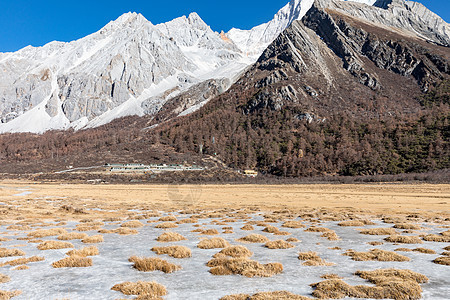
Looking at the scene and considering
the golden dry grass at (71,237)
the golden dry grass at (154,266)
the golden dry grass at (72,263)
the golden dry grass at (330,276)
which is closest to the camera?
the golden dry grass at (330,276)

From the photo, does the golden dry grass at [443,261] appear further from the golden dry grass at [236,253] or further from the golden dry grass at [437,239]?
the golden dry grass at [236,253]

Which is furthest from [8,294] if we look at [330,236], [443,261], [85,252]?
[330,236]

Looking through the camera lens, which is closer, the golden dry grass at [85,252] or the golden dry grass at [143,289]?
the golden dry grass at [143,289]

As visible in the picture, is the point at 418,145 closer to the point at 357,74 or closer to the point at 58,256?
the point at 357,74

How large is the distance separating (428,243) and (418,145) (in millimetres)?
114497

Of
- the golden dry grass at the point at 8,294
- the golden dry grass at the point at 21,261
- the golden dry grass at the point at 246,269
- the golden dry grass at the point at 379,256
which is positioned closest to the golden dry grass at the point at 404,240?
the golden dry grass at the point at 379,256

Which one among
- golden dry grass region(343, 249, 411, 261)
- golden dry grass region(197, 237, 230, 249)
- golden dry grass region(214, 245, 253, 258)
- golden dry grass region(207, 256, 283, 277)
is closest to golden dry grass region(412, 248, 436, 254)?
golden dry grass region(343, 249, 411, 261)

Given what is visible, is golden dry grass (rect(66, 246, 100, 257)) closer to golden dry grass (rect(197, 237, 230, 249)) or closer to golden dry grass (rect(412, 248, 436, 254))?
golden dry grass (rect(197, 237, 230, 249))

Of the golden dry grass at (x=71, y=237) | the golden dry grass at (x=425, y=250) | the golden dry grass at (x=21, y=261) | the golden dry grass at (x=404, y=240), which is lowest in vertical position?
the golden dry grass at (x=71, y=237)

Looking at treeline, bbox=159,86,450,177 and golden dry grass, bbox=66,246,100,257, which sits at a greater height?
treeline, bbox=159,86,450,177

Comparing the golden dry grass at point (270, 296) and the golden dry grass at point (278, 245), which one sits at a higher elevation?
the golden dry grass at point (270, 296)

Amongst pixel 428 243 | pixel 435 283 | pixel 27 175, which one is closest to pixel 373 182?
pixel 428 243

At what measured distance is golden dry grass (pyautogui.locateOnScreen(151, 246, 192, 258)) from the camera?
41.7ft

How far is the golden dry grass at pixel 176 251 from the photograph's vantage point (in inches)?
500
